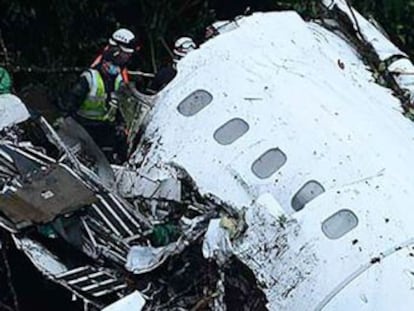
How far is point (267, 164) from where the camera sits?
27.5 ft

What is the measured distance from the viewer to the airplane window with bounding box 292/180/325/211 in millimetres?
8148

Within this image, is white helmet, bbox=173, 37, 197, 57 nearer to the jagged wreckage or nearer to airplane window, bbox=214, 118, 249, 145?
the jagged wreckage

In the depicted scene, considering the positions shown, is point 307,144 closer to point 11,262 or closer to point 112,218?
point 112,218

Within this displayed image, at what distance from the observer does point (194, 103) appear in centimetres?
891

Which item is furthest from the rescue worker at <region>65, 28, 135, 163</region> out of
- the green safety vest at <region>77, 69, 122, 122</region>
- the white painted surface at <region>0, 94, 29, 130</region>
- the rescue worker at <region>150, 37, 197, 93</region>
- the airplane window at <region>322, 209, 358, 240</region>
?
the airplane window at <region>322, 209, 358, 240</region>

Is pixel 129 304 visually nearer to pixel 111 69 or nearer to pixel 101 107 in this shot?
pixel 101 107

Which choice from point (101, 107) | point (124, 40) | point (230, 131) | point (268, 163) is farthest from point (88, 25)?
point (268, 163)

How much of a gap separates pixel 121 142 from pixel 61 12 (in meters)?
3.69

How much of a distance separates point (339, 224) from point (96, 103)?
268 centimetres

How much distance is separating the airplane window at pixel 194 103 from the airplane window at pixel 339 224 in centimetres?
143

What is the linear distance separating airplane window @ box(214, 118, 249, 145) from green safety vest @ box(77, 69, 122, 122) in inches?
54.9

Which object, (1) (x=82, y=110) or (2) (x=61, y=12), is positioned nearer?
(1) (x=82, y=110)

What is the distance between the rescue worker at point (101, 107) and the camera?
381 inches

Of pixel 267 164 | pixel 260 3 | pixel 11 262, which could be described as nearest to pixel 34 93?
pixel 11 262
